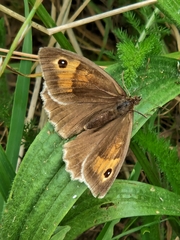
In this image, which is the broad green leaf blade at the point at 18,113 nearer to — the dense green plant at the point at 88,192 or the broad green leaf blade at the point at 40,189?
the dense green plant at the point at 88,192

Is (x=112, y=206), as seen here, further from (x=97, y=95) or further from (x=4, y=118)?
(x=4, y=118)

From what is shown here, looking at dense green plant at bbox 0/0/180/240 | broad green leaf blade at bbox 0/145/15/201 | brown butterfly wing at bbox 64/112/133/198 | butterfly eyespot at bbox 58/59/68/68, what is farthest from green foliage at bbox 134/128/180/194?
broad green leaf blade at bbox 0/145/15/201

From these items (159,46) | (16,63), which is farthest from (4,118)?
(159,46)

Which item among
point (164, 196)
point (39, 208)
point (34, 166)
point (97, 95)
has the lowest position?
point (164, 196)

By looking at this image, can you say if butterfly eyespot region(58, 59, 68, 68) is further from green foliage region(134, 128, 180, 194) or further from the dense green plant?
green foliage region(134, 128, 180, 194)

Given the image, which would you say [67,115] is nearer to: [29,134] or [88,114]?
[88,114]

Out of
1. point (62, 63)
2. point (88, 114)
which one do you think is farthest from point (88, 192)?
point (62, 63)
